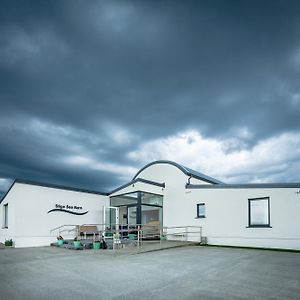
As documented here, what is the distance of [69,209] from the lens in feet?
58.4

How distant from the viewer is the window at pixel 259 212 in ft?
47.6

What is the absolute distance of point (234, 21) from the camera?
873 centimetres

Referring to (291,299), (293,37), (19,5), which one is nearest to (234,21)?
(293,37)

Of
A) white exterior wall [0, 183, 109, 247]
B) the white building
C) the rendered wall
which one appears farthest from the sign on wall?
the rendered wall

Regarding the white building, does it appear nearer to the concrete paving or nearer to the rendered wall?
the rendered wall

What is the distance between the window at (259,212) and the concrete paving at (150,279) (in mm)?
4812

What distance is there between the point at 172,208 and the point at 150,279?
1200 centimetres

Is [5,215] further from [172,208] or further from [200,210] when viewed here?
[200,210]

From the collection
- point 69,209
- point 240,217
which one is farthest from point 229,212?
point 69,209

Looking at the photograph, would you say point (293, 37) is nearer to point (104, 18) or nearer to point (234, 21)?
point (234, 21)

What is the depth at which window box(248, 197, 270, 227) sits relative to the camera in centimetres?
1452

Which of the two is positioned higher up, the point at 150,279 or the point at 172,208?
the point at 172,208

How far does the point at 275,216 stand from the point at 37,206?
42.3 feet

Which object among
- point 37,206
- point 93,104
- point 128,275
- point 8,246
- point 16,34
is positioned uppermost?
point 16,34
